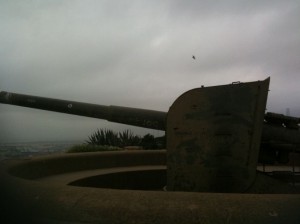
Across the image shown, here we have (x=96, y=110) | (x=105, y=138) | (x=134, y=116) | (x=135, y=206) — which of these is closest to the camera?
(x=135, y=206)

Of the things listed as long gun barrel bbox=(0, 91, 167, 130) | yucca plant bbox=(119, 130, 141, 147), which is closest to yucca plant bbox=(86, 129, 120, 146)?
yucca plant bbox=(119, 130, 141, 147)

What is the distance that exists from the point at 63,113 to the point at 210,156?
280 centimetres

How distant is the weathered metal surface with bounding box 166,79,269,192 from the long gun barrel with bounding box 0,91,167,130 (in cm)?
102

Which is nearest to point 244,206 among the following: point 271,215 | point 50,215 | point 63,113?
point 271,215

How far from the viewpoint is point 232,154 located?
4289 millimetres

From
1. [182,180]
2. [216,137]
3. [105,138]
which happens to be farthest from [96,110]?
[105,138]

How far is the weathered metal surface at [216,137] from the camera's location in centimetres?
429

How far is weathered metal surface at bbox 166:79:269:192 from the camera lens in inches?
169

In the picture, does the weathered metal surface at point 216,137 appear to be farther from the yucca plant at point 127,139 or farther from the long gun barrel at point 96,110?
the yucca plant at point 127,139

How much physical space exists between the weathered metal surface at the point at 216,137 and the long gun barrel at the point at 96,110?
1.02 m

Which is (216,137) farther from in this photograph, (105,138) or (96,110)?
(105,138)

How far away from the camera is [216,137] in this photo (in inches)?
171

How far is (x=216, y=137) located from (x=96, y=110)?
2299 mm

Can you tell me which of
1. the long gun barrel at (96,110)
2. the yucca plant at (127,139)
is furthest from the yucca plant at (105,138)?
the long gun barrel at (96,110)
